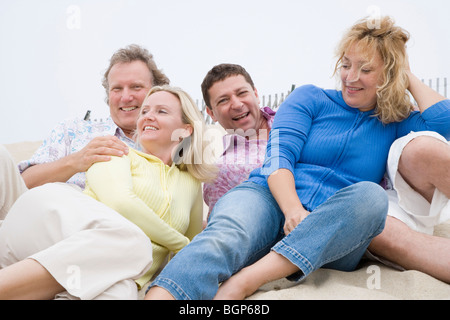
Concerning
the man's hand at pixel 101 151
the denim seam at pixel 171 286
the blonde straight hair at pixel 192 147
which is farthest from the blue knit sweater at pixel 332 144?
the denim seam at pixel 171 286

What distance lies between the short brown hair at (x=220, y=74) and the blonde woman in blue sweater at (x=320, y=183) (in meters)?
0.66

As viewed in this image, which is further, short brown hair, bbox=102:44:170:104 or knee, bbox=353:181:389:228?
short brown hair, bbox=102:44:170:104

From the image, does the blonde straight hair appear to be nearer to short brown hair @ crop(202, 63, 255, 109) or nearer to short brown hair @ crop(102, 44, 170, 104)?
short brown hair @ crop(202, 63, 255, 109)

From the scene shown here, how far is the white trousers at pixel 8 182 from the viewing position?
216 cm

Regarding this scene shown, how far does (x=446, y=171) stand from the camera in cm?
202

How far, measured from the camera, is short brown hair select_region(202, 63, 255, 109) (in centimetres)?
302

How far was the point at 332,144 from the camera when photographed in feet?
7.43

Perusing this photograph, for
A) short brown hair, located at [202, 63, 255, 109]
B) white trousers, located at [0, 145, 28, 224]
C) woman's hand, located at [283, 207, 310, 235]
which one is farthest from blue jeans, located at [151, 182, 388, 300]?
short brown hair, located at [202, 63, 255, 109]

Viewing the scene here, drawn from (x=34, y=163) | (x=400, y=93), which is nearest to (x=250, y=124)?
(x=400, y=93)

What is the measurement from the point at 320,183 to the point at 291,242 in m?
0.52

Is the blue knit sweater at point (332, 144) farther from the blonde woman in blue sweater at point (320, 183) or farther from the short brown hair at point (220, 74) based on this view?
the short brown hair at point (220, 74)

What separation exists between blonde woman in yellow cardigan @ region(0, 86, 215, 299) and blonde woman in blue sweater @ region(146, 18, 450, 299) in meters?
0.21

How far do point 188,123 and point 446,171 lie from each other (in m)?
1.36
